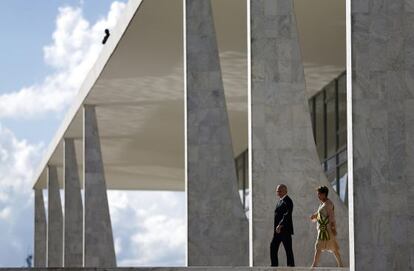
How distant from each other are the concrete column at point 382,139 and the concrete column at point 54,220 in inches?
1642

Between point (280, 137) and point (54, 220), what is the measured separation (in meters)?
36.1

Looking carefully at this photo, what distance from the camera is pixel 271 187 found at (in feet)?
79.3

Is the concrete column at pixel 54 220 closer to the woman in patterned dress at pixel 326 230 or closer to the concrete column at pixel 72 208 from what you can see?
the concrete column at pixel 72 208

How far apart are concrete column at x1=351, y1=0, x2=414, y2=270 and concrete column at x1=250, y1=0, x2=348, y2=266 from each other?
611 cm

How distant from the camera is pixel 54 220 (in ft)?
194

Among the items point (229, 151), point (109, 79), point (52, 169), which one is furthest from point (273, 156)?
point (52, 169)

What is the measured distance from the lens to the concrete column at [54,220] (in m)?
58.6

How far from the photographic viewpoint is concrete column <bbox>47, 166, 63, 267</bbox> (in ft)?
192

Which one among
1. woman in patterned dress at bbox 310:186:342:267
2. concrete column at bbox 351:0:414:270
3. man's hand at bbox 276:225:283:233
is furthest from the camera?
man's hand at bbox 276:225:283:233

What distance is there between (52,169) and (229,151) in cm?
3315

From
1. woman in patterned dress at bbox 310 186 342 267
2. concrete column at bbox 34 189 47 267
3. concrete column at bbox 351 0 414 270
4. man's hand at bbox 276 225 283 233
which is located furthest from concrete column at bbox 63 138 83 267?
concrete column at bbox 351 0 414 270

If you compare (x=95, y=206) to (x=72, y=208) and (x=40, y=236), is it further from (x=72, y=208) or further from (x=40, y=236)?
(x=40, y=236)

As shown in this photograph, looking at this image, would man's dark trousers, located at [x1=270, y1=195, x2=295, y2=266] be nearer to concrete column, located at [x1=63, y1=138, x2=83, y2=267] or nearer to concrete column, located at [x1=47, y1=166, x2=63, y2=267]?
concrete column, located at [x1=63, y1=138, x2=83, y2=267]

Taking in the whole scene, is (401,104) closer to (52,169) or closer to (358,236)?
(358,236)
